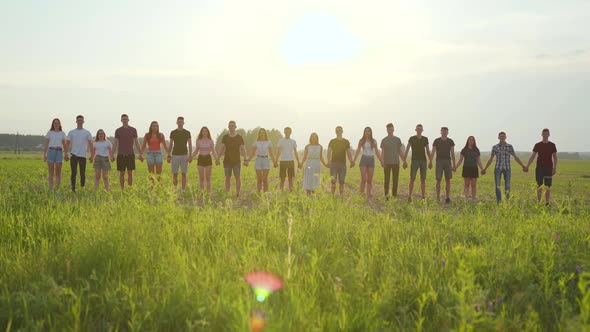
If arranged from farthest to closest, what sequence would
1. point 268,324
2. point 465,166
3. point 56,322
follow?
1. point 465,166
2. point 56,322
3. point 268,324

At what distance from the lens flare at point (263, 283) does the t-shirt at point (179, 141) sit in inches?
399

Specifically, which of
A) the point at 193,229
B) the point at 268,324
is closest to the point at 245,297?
the point at 268,324

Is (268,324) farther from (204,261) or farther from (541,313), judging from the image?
(541,313)

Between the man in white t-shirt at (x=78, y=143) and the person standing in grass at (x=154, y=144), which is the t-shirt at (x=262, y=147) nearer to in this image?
the person standing in grass at (x=154, y=144)

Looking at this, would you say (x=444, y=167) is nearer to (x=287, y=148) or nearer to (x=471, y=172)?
(x=471, y=172)

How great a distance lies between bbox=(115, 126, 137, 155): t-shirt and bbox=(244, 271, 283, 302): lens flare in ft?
34.8

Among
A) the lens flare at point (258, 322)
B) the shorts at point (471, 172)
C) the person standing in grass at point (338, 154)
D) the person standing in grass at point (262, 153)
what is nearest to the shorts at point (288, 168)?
the person standing in grass at point (262, 153)

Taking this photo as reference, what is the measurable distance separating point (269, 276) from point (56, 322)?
5.84 feet

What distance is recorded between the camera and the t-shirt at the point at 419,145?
14.1m

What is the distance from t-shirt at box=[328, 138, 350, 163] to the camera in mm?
13695

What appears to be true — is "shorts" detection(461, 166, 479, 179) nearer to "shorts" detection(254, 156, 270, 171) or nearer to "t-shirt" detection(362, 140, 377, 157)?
"t-shirt" detection(362, 140, 377, 157)

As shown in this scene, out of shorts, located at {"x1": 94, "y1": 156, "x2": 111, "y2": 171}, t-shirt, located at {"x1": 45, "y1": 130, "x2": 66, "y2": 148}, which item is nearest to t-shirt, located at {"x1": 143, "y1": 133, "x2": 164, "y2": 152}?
shorts, located at {"x1": 94, "y1": 156, "x2": 111, "y2": 171}

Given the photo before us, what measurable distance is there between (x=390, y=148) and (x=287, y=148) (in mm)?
3344

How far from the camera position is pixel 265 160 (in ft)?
45.1
